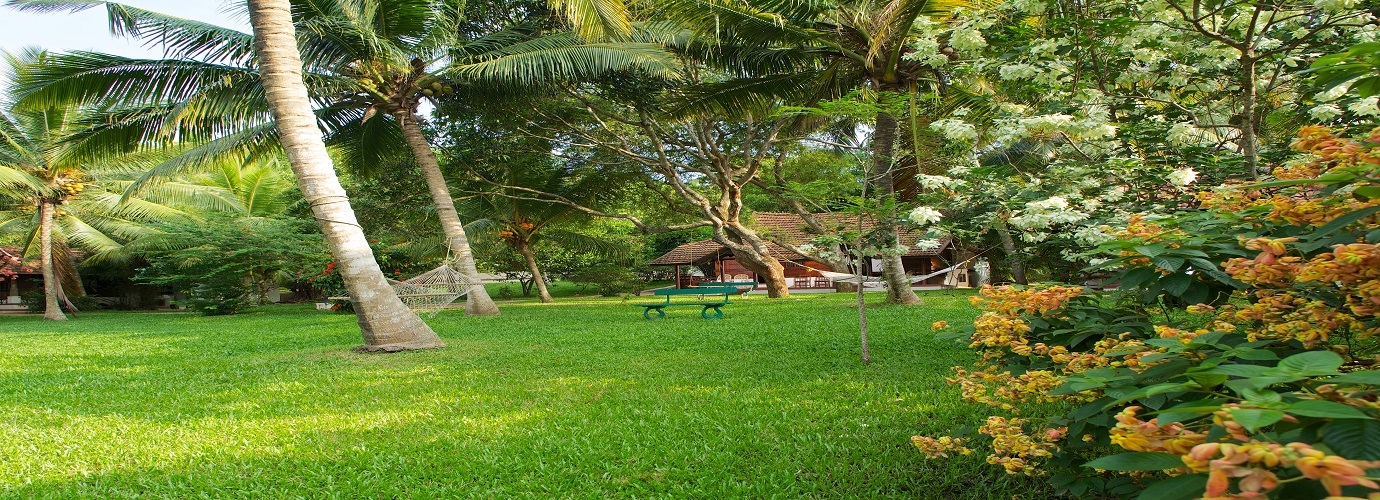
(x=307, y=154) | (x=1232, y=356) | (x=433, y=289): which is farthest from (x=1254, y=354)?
(x=433, y=289)

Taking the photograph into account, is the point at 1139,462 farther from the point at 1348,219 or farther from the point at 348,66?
the point at 348,66

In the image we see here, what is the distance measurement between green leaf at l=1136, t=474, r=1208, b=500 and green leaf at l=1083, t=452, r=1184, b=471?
0.09ft

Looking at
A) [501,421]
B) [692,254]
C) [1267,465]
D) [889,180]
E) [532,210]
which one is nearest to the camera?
[1267,465]

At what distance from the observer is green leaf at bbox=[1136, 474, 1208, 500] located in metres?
1.15

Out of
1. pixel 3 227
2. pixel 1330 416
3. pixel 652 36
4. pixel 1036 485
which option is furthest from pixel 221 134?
pixel 1330 416

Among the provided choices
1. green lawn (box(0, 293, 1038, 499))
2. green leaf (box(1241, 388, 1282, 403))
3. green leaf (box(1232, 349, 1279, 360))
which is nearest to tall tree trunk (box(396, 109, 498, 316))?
green lawn (box(0, 293, 1038, 499))

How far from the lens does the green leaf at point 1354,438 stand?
42.4 inches

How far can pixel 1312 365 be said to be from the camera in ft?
4.09

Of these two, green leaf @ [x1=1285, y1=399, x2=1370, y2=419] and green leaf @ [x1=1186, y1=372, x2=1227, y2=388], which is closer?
green leaf @ [x1=1285, y1=399, x2=1370, y2=419]

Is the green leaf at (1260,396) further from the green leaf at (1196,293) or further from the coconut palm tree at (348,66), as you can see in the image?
the coconut palm tree at (348,66)

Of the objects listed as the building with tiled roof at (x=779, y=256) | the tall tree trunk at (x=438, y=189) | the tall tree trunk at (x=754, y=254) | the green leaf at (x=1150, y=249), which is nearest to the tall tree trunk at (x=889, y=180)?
the tall tree trunk at (x=754, y=254)

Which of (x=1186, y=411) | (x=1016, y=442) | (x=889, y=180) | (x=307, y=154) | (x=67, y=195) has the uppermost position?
(x=67, y=195)

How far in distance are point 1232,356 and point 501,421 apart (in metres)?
3.64

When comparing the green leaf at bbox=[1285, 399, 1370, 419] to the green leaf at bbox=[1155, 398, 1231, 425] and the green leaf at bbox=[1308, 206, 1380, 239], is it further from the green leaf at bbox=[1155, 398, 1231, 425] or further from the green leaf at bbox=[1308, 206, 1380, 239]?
the green leaf at bbox=[1308, 206, 1380, 239]
